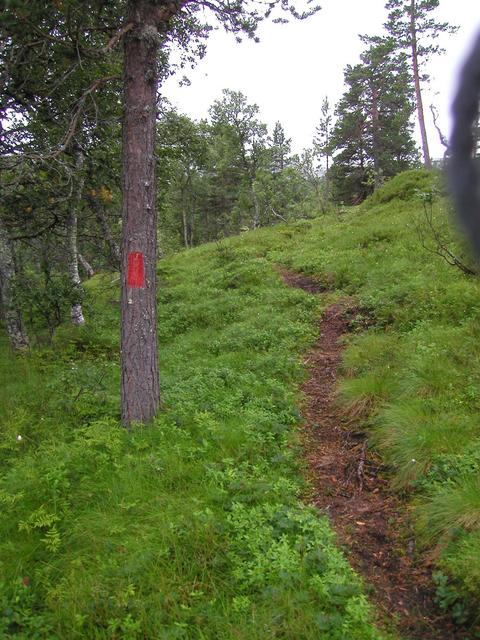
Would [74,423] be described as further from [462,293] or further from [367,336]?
[462,293]

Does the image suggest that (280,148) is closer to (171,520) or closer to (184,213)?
(184,213)

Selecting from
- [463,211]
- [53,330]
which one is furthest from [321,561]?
[53,330]

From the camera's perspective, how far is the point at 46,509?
376cm

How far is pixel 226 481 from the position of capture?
397 centimetres

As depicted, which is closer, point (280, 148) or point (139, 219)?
point (139, 219)

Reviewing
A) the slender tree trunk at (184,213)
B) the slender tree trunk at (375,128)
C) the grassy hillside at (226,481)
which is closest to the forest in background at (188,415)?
the grassy hillside at (226,481)

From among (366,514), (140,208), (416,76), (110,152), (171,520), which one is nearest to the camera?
(171,520)

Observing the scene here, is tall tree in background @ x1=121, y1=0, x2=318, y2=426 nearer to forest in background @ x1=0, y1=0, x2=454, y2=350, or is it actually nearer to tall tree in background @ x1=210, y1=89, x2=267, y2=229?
forest in background @ x1=0, y1=0, x2=454, y2=350

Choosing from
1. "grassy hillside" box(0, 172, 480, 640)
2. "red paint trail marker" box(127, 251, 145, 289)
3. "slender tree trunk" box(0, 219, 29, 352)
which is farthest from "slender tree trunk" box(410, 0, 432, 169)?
"red paint trail marker" box(127, 251, 145, 289)

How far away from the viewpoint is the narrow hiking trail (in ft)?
9.59

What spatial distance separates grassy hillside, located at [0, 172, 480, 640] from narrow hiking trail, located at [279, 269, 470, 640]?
0.49ft

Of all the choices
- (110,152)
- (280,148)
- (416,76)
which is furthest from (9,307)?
(280,148)

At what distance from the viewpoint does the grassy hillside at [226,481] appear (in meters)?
2.82

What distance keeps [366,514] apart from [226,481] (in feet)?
4.16
